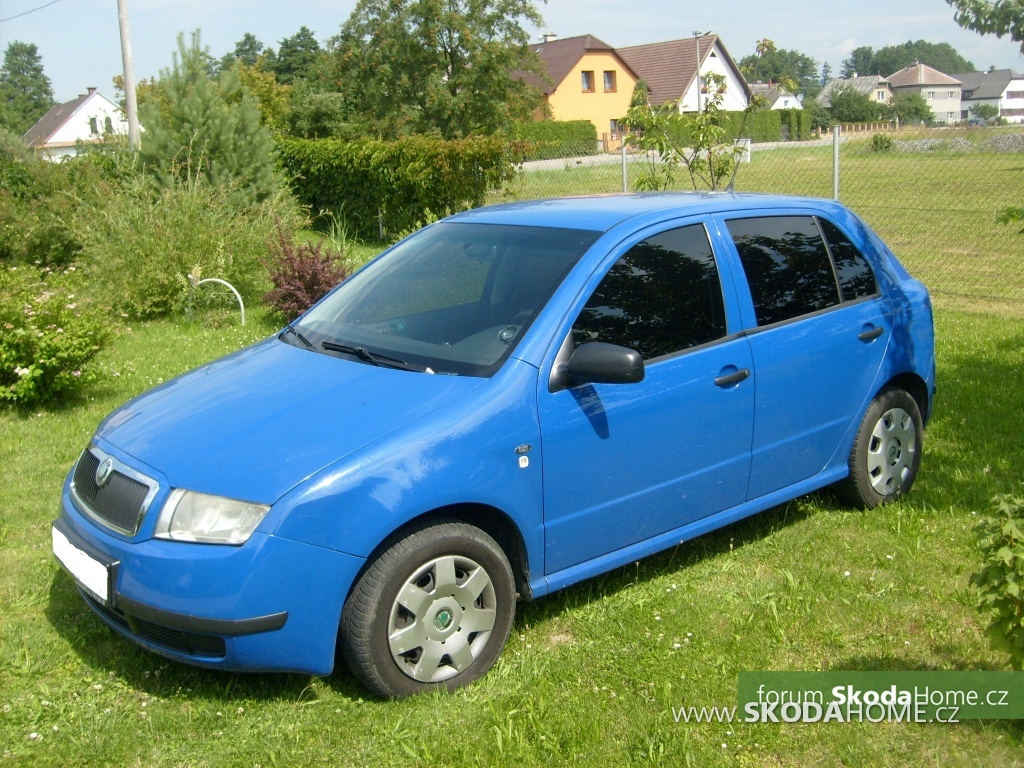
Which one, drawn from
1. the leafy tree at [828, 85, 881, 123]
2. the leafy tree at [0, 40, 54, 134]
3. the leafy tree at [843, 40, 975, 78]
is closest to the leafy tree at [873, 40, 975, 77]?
the leafy tree at [843, 40, 975, 78]

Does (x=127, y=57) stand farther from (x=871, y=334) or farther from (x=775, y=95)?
(x=775, y=95)

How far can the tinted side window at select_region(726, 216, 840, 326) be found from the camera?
15.4 ft

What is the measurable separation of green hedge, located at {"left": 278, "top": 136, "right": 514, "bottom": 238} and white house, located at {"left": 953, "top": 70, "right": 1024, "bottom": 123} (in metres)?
111

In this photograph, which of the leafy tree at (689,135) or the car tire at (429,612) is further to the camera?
the leafy tree at (689,135)

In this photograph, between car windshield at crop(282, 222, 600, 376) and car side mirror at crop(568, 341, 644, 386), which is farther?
car windshield at crop(282, 222, 600, 376)

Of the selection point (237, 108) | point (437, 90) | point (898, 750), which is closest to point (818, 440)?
point (898, 750)

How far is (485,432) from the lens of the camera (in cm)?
366

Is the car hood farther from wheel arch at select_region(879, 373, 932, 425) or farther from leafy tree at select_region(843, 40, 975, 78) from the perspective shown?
leafy tree at select_region(843, 40, 975, 78)

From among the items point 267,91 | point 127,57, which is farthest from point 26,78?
point 127,57

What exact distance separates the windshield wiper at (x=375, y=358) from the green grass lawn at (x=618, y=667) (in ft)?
3.93

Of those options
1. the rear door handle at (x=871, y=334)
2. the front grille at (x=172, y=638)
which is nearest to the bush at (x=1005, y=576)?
the rear door handle at (x=871, y=334)

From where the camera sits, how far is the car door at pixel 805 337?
4.64 m

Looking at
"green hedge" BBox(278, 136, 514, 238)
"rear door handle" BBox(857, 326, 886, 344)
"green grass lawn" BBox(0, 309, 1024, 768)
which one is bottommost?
"green grass lawn" BBox(0, 309, 1024, 768)

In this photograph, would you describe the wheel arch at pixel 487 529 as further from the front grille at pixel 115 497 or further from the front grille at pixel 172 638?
the front grille at pixel 115 497
